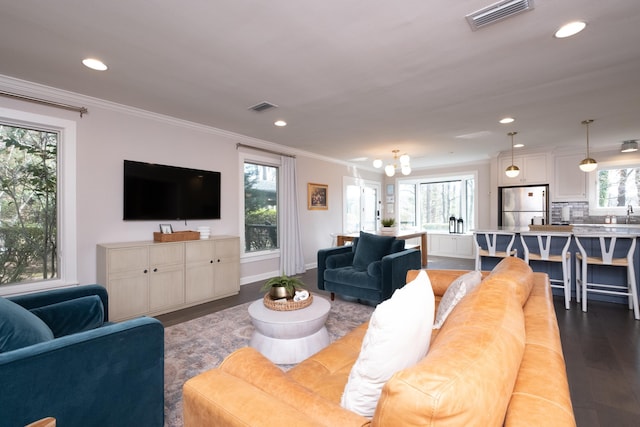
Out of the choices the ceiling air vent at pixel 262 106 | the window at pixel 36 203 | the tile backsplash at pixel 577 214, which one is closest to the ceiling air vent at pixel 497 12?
the ceiling air vent at pixel 262 106

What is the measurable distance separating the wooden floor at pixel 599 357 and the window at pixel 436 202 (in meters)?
3.89

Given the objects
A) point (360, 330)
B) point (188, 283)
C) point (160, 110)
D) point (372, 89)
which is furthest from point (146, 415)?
point (160, 110)

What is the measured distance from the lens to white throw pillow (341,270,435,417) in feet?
2.99

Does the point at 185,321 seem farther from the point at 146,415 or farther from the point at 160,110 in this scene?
the point at 160,110

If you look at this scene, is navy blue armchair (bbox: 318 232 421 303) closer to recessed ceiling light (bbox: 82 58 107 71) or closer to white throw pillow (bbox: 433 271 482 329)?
white throw pillow (bbox: 433 271 482 329)

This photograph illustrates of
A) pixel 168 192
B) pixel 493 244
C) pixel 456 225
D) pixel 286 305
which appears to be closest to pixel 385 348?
pixel 286 305

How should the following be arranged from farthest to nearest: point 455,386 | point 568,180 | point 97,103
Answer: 1. point 568,180
2. point 97,103
3. point 455,386

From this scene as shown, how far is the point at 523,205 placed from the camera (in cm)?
621

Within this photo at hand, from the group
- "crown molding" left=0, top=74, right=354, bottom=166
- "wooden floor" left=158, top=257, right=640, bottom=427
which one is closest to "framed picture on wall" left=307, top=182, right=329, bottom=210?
"crown molding" left=0, top=74, right=354, bottom=166

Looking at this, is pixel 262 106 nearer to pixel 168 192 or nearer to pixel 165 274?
pixel 168 192

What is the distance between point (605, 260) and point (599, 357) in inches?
63.5

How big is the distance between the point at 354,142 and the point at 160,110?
10.1 ft

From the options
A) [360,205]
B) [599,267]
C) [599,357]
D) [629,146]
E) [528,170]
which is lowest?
[599,357]

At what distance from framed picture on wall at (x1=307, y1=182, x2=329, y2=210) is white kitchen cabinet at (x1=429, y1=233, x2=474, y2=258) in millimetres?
3326
